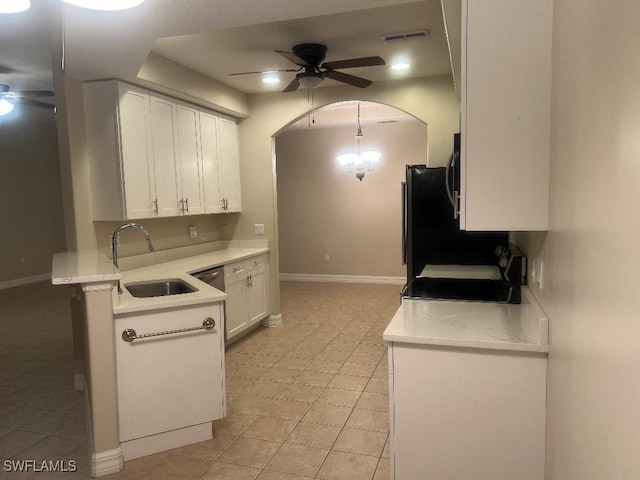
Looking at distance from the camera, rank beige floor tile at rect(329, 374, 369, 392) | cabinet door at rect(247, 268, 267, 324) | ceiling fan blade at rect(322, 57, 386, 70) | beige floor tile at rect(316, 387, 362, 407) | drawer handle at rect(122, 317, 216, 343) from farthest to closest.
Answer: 1. cabinet door at rect(247, 268, 267, 324)
2. beige floor tile at rect(329, 374, 369, 392)
3. ceiling fan blade at rect(322, 57, 386, 70)
4. beige floor tile at rect(316, 387, 362, 407)
5. drawer handle at rect(122, 317, 216, 343)

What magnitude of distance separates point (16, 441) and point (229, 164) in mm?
3184

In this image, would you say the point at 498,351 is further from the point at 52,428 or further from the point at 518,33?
the point at 52,428

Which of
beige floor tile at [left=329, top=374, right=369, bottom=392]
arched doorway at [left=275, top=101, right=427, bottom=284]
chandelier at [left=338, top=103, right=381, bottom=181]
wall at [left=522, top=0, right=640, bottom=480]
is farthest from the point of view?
arched doorway at [left=275, top=101, right=427, bottom=284]

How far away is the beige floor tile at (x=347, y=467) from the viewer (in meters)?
2.43

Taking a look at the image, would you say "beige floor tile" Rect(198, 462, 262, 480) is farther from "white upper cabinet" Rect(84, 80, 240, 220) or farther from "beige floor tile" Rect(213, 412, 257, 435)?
"white upper cabinet" Rect(84, 80, 240, 220)

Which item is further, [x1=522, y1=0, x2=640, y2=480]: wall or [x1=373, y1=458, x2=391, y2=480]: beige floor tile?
Result: [x1=373, y1=458, x2=391, y2=480]: beige floor tile

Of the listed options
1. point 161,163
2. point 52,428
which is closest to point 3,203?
point 161,163

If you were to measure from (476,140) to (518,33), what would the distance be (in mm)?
423

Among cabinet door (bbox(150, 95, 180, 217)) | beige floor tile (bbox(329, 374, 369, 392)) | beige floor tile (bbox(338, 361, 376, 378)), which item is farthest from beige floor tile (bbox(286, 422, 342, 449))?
cabinet door (bbox(150, 95, 180, 217))

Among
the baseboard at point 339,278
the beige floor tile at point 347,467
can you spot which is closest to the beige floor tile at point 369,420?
the beige floor tile at point 347,467

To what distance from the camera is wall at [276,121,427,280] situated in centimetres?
747

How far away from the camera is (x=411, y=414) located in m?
1.97

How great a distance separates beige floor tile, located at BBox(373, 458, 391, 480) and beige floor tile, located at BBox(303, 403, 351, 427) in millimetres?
488

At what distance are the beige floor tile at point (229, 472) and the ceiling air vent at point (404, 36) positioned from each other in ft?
10.2
